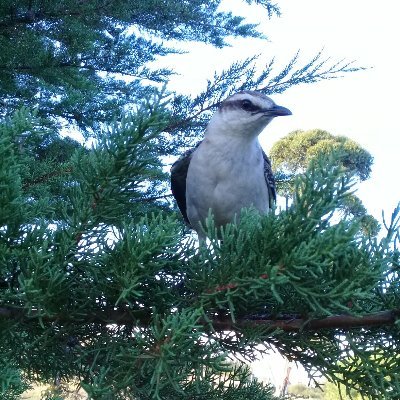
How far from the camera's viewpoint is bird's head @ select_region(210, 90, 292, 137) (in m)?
1.88

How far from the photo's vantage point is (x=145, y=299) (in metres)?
0.80

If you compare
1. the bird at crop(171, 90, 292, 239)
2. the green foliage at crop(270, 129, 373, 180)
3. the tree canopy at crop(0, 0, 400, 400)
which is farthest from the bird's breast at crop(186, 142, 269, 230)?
the green foliage at crop(270, 129, 373, 180)

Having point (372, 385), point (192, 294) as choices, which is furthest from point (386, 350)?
point (192, 294)

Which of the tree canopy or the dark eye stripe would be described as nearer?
the tree canopy

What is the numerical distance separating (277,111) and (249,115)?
12 cm

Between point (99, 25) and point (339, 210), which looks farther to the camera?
point (99, 25)

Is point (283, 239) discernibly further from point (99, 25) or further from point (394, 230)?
point (99, 25)

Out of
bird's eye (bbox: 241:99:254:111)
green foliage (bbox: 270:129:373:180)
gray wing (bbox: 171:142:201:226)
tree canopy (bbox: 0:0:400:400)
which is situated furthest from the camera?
green foliage (bbox: 270:129:373:180)

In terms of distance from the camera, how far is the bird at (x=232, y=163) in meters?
1.88

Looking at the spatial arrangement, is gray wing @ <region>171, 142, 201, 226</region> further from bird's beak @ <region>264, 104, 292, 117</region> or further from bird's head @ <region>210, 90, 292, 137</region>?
bird's beak @ <region>264, 104, 292, 117</region>

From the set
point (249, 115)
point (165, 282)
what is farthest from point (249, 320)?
point (249, 115)

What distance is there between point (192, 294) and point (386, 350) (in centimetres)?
30

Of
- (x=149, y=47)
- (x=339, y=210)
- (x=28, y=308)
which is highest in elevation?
(x=149, y=47)

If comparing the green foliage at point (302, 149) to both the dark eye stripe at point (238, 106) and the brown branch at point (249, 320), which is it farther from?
the brown branch at point (249, 320)
